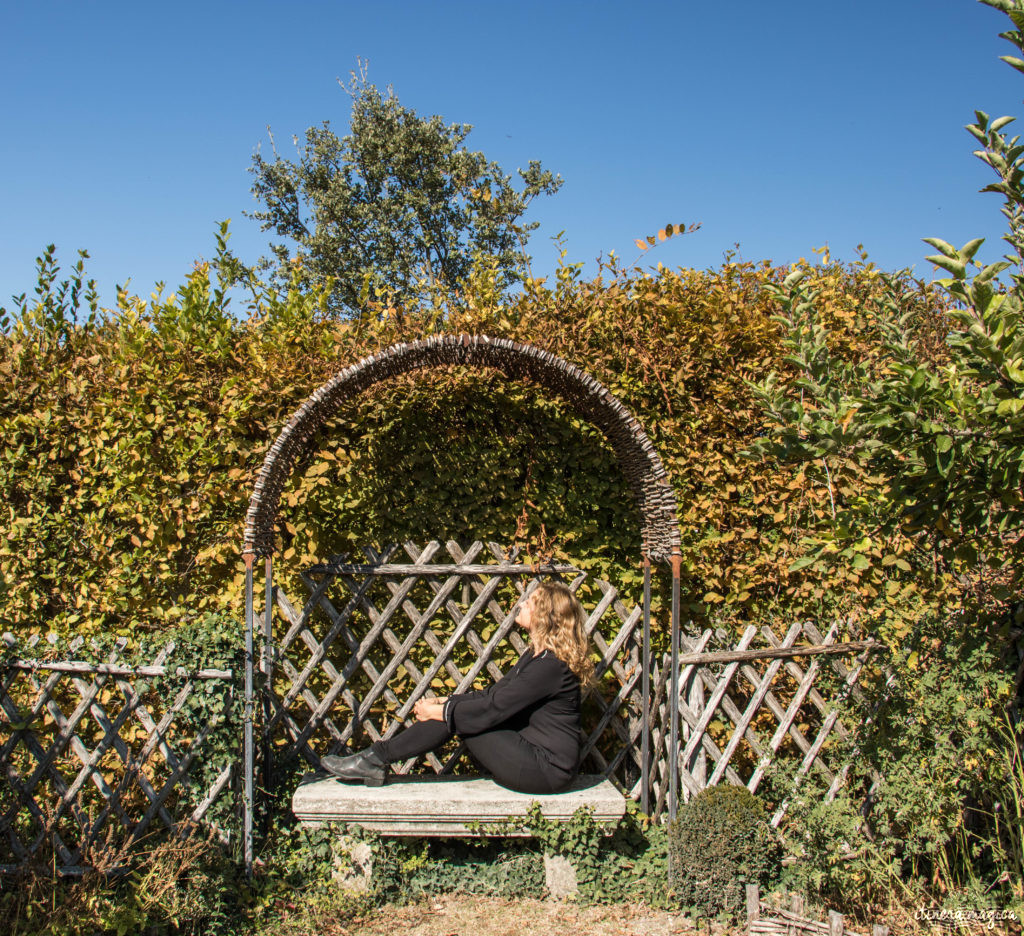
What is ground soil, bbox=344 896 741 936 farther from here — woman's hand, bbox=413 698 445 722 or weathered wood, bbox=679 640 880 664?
weathered wood, bbox=679 640 880 664

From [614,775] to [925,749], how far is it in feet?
4.98

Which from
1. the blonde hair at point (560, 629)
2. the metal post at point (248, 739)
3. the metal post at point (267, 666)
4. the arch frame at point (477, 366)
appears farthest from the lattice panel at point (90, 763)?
the blonde hair at point (560, 629)

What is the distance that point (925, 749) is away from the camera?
284cm

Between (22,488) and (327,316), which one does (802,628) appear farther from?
(22,488)

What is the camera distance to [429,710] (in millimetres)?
3340

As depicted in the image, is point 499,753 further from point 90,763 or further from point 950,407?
point 950,407

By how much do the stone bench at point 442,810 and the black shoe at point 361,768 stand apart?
91 mm

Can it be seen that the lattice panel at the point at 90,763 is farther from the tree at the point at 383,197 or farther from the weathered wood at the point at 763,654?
the tree at the point at 383,197

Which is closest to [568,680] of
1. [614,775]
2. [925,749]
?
[614,775]

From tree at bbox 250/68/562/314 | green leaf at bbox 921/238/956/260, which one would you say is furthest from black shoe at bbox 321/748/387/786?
tree at bbox 250/68/562/314

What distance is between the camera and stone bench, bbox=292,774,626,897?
305cm

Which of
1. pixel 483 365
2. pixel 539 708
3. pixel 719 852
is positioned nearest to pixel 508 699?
pixel 539 708

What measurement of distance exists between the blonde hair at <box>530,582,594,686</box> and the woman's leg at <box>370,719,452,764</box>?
1.95ft

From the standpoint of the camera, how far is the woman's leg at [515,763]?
3148 mm
